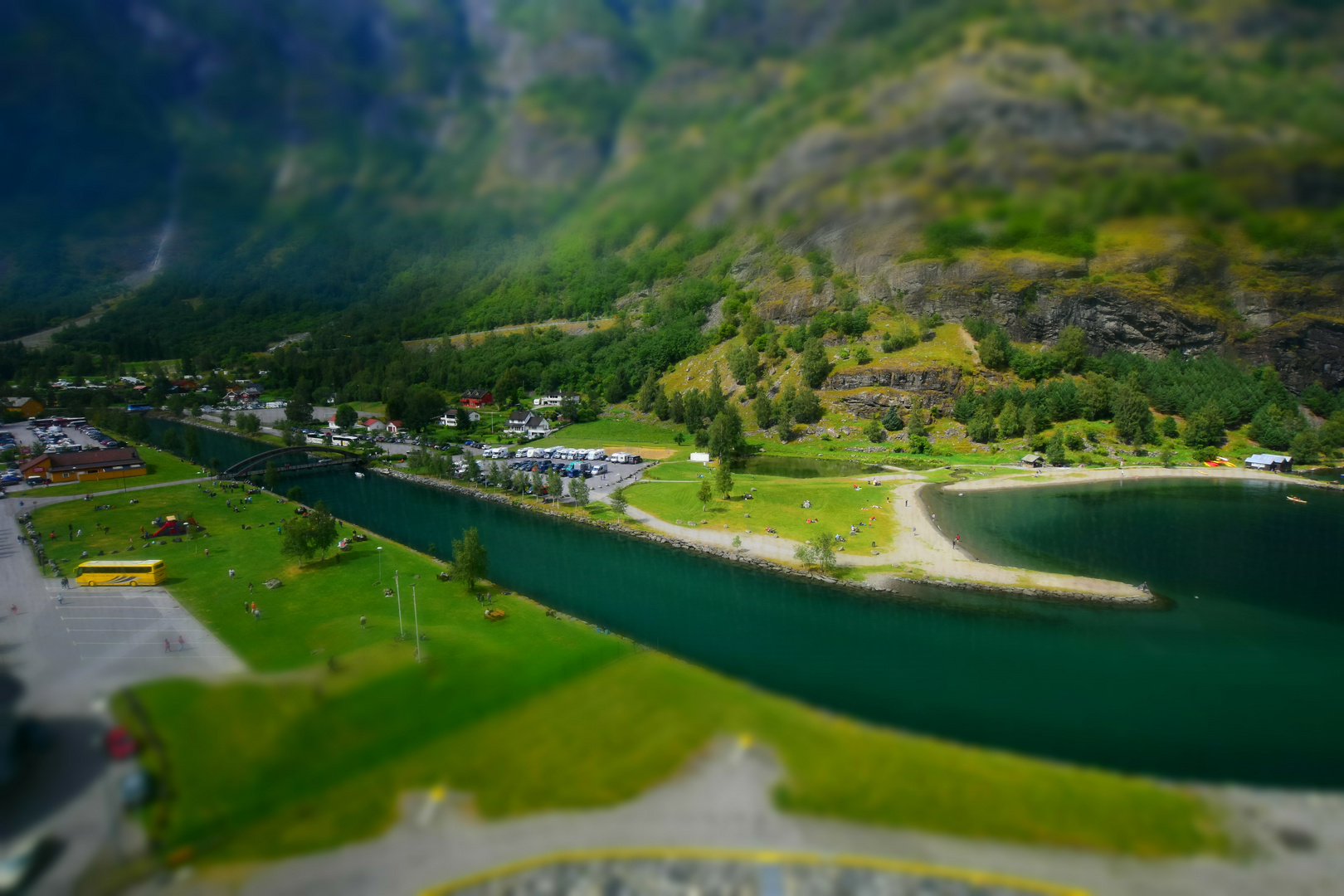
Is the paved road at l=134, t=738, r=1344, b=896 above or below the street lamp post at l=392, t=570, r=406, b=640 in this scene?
above

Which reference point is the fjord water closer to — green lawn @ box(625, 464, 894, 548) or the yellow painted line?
green lawn @ box(625, 464, 894, 548)

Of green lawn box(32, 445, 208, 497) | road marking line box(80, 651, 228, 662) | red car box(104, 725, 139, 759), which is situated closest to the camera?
red car box(104, 725, 139, 759)

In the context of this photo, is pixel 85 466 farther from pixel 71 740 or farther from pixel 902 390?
pixel 902 390

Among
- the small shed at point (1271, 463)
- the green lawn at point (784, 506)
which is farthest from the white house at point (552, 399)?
the small shed at point (1271, 463)

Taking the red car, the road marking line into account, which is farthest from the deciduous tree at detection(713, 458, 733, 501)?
the red car

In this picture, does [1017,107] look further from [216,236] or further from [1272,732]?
[216,236]

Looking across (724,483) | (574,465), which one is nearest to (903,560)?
(724,483)

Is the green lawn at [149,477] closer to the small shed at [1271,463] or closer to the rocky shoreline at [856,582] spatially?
the rocky shoreline at [856,582]

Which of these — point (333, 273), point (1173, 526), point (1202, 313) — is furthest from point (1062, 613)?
point (333, 273)
